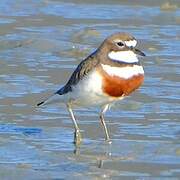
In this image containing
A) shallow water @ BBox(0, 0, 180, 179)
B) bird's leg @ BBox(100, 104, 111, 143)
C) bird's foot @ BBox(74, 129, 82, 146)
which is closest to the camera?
shallow water @ BBox(0, 0, 180, 179)

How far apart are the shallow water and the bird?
0.37 metres

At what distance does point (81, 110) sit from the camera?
1097 centimetres

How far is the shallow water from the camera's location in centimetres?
895

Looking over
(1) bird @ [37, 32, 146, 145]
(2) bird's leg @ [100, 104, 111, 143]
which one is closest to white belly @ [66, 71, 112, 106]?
(1) bird @ [37, 32, 146, 145]

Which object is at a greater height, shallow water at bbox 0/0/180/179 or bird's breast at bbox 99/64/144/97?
bird's breast at bbox 99/64/144/97

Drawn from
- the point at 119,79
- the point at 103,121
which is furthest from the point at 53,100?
the point at 119,79

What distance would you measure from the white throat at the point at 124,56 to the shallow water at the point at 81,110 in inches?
27.0

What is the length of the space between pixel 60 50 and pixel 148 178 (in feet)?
17.3

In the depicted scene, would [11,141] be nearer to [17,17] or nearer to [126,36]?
[126,36]

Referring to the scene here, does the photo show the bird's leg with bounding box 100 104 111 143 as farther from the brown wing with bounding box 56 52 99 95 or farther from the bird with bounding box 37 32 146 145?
the brown wing with bounding box 56 52 99 95

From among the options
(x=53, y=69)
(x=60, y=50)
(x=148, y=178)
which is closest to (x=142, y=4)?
(x=60, y=50)

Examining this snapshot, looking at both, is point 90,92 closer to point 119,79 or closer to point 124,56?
point 119,79

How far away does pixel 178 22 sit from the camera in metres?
15.1

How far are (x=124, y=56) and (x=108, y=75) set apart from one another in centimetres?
25
